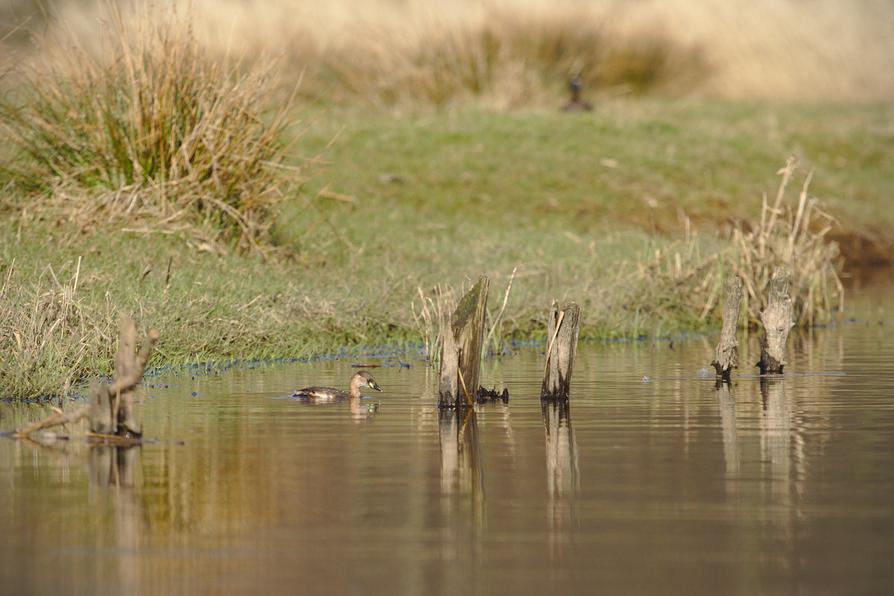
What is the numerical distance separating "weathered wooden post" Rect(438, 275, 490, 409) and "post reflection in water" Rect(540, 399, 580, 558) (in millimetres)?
421

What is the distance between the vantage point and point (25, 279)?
12070 millimetres

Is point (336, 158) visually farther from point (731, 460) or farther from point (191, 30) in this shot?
point (731, 460)

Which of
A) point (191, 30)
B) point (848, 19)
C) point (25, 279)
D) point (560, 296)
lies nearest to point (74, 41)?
point (191, 30)

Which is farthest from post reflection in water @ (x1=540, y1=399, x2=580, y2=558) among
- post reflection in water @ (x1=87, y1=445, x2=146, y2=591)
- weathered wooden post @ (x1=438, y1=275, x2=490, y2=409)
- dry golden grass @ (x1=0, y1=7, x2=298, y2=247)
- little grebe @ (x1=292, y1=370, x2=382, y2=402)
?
dry golden grass @ (x1=0, y1=7, x2=298, y2=247)

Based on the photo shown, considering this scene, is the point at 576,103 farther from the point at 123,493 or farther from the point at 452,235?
the point at 123,493

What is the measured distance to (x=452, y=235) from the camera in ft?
62.7

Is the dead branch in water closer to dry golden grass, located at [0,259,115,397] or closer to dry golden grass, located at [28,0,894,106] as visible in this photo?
dry golden grass, located at [0,259,115,397]

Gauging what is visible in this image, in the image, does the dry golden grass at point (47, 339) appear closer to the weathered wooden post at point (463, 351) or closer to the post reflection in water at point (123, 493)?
the post reflection in water at point (123, 493)

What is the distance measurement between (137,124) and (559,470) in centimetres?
821

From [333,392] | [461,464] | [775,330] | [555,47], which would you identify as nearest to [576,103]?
[555,47]

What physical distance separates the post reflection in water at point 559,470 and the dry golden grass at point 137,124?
19.8 ft

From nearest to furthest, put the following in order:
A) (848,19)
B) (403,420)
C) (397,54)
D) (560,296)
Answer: (403,420) → (560,296) → (397,54) → (848,19)

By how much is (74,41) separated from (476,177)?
8756 mm

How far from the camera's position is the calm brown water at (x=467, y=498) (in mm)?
5328
